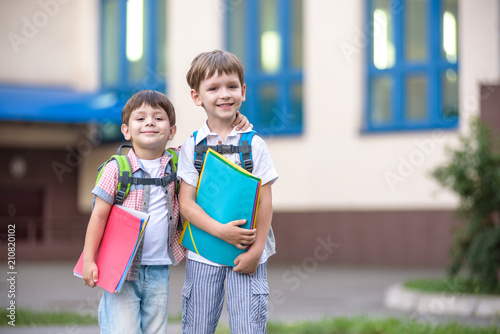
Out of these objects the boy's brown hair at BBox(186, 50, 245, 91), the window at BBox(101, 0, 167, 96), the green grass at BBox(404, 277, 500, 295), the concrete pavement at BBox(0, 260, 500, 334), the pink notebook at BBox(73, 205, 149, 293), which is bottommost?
the concrete pavement at BBox(0, 260, 500, 334)

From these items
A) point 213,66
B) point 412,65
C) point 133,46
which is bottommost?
point 213,66

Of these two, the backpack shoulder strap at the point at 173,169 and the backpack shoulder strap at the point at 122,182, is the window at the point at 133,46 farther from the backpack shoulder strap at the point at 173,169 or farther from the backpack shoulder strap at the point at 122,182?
the backpack shoulder strap at the point at 122,182

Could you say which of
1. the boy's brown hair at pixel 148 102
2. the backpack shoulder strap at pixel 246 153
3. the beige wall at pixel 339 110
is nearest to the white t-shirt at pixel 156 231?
the boy's brown hair at pixel 148 102

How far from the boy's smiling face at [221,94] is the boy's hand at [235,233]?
480mm

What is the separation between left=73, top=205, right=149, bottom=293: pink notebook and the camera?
11.2ft

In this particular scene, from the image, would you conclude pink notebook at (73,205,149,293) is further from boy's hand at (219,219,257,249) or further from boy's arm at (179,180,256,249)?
boy's hand at (219,219,257,249)

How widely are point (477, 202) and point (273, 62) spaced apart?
7905 mm

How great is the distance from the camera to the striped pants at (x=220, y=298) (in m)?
3.52

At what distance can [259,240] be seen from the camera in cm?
349

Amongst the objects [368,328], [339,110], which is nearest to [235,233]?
[368,328]

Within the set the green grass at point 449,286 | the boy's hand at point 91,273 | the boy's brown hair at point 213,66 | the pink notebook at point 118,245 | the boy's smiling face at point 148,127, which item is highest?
the boy's brown hair at point 213,66

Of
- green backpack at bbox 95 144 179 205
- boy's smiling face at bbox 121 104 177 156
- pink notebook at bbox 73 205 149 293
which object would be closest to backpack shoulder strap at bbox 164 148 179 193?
green backpack at bbox 95 144 179 205

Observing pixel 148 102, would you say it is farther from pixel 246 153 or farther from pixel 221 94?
pixel 246 153

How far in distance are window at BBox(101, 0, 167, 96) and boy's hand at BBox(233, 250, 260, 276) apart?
1386 centimetres
